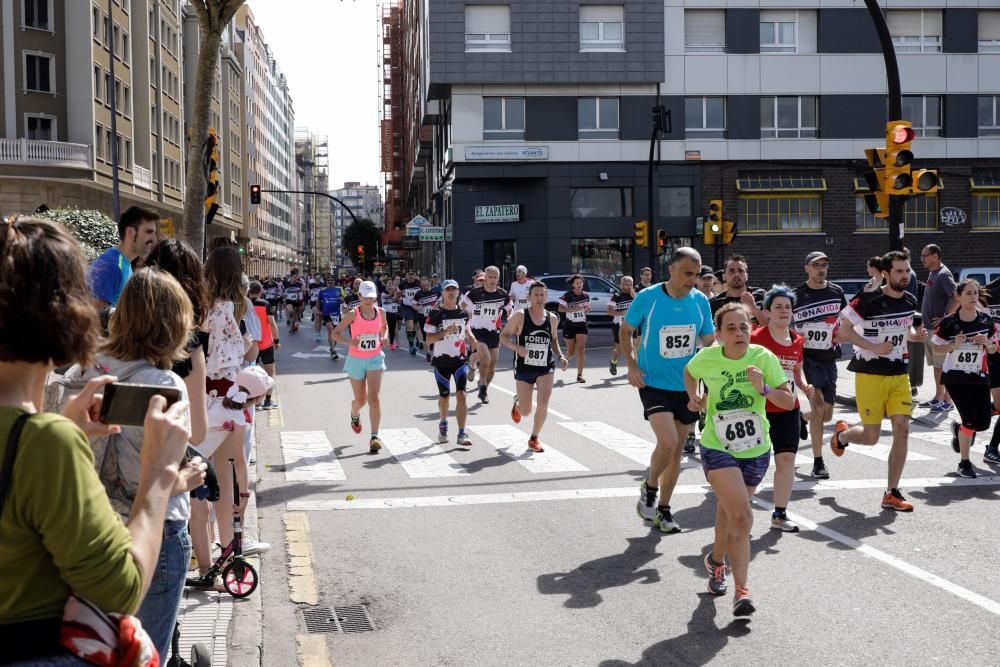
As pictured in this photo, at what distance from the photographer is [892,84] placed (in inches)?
575

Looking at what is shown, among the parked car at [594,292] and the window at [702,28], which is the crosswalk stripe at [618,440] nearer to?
the parked car at [594,292]

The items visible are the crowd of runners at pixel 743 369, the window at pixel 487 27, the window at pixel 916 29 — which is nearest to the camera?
the crowd of runners at pixel 743 369

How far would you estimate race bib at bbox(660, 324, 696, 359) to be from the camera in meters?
7.75

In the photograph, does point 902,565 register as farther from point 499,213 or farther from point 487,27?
point 487,27

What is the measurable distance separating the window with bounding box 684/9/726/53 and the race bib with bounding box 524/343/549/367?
3149 centimetres

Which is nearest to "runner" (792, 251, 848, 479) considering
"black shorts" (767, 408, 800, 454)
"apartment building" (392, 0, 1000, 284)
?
"black shorts" (767, 408, 800, 454)

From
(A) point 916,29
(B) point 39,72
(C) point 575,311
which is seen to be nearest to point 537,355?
(C) point 575,311

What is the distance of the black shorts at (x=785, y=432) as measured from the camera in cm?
765

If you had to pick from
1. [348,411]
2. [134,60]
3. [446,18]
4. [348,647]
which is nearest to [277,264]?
[134,60]

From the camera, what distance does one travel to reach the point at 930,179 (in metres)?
14.8

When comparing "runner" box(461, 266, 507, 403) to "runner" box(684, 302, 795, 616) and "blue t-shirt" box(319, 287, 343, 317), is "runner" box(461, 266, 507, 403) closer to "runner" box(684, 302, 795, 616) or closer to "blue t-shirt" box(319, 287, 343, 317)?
"runner" box(684, 302, 795, 616)

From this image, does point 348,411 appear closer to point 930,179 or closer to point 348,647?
point 930,179

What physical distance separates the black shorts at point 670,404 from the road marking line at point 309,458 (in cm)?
342

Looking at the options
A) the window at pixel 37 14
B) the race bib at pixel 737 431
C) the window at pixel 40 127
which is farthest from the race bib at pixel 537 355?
the window at pixel 37 14
